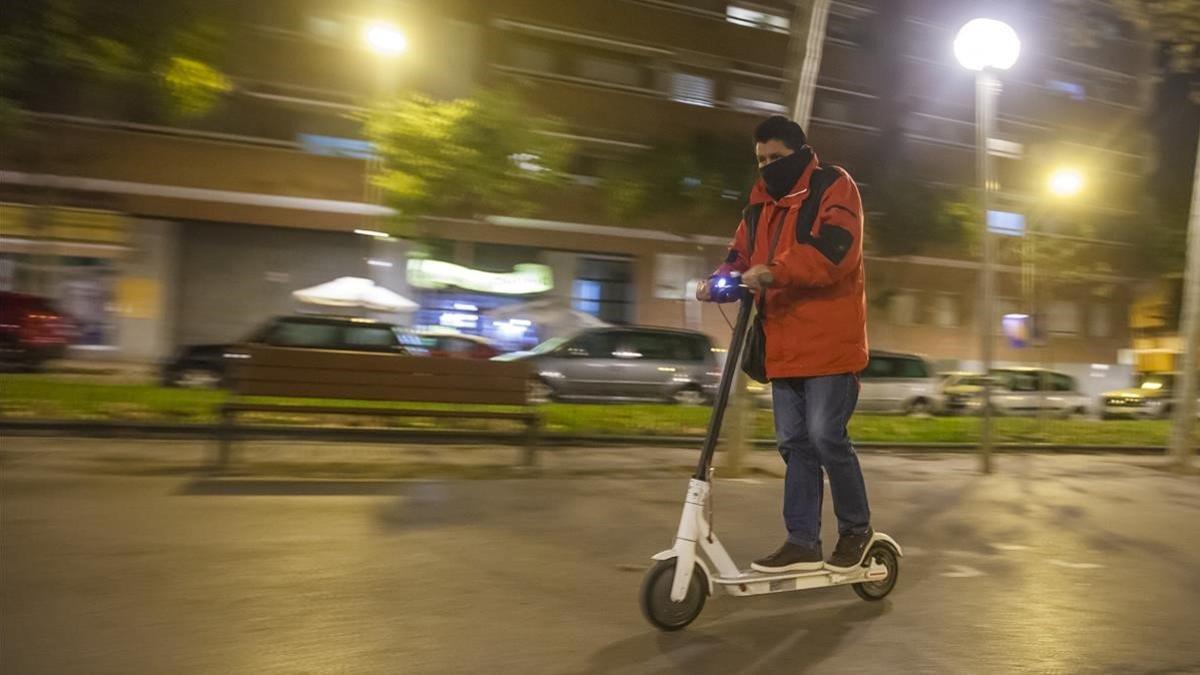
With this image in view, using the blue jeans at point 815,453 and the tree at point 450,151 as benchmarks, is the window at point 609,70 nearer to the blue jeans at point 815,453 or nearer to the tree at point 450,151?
the tree at point 450,151

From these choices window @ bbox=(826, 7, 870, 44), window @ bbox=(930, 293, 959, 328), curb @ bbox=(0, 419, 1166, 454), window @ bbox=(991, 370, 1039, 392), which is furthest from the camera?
window @ bbox=(930, 293, 959, 328)

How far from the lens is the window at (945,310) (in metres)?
35.2

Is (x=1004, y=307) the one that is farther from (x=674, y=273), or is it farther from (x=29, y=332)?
(x=29, y=332)

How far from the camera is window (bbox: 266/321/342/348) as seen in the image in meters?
17.5

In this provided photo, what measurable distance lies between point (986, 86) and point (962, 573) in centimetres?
648

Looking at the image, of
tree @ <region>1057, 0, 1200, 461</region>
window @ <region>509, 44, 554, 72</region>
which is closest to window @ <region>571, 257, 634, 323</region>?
window @ <region>509, 44, 554, 72</region>

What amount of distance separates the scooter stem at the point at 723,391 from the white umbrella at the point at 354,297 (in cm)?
1879

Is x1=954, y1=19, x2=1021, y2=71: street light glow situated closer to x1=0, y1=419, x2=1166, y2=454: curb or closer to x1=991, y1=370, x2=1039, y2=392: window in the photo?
x1=0, y1=419, x2=1166, y2=454: curb

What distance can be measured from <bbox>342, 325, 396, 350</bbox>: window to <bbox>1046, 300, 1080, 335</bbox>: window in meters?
28.1

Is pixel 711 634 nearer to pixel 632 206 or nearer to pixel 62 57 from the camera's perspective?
pixel 62 57

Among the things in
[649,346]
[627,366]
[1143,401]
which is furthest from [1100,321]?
[627,366]

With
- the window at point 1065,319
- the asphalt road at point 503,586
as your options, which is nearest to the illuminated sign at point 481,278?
the asphalt road at point 503,586

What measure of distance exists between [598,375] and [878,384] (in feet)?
21.8

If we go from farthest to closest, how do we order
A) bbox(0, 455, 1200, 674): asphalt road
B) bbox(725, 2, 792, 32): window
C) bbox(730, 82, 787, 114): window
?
bbox(730, 82, 787, 114): window
bbox(725, 2, 792, 32): window
bbox(0, 455, 1200, 674): asphalt road
